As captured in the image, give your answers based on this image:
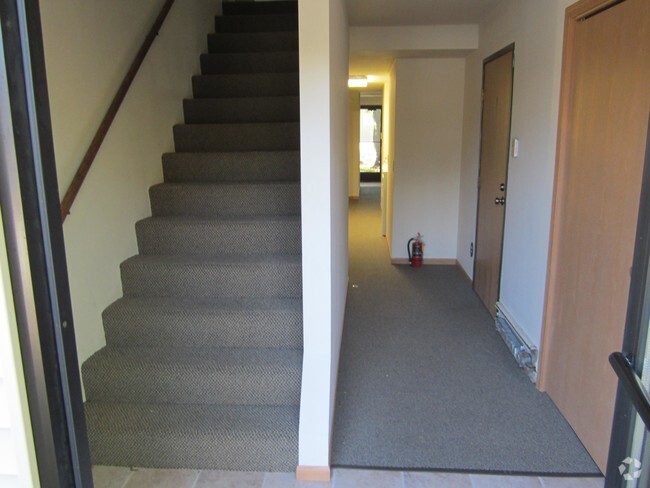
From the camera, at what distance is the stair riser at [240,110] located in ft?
11.8

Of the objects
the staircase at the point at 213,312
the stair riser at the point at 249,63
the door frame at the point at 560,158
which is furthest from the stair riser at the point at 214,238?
the stair riser at the point at 249,63

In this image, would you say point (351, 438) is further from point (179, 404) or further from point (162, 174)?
point (162, 174)

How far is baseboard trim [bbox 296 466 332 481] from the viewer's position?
209cm

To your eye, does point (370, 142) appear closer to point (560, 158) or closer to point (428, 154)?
point (428, 154)

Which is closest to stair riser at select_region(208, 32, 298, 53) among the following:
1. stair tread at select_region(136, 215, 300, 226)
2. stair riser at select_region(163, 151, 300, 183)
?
stair riser at select_region(163, 151, 300, 183)

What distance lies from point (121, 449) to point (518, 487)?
1.69 m

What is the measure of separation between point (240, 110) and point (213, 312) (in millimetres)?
1735

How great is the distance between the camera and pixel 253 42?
4.14 metres

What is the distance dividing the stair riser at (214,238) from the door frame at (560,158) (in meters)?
1.37

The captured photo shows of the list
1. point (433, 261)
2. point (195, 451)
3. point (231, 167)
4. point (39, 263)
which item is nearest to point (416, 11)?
point (231, 167)

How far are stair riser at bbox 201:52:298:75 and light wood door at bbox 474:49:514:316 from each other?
157 cm

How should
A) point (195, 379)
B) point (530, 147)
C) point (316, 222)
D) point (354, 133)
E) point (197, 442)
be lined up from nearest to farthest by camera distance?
point (316, 222), point (197, 442), point (195, 379), point (530, 147), point (354, 133)

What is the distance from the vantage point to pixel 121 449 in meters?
2.18

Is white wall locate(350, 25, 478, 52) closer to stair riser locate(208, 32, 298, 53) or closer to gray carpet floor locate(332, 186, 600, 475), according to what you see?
stair riser locate(208, 32, 298, 53)
